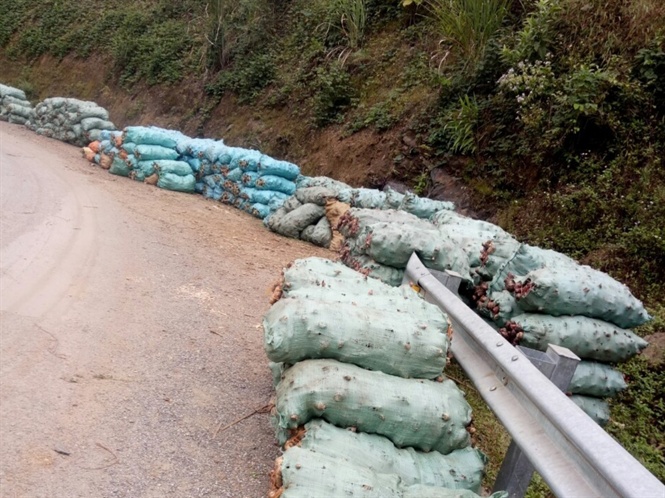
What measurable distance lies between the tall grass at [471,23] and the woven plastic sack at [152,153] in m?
5.78

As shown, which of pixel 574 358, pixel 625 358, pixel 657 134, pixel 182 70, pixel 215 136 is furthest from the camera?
pixel 182 70

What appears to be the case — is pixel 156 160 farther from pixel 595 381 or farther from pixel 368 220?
pixel 595 381

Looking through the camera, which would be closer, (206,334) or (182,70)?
(206,334)

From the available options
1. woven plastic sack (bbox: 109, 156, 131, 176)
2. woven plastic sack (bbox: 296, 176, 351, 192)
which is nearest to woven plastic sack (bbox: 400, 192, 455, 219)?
woven plastic sack (bbox: 296, 176, 351, 192)

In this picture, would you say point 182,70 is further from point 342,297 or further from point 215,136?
point 342,297

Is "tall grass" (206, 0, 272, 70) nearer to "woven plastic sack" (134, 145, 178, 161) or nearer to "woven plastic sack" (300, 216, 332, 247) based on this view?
"woven plastic sack" (134, 145, 178, 161)

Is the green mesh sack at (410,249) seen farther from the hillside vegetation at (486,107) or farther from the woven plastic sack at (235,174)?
the woven plastic sack at (235,174)

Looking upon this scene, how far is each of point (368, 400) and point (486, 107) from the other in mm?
8531

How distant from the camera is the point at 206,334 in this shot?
480 cm

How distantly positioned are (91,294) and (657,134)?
7.11 metres

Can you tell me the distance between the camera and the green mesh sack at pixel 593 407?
161 inches

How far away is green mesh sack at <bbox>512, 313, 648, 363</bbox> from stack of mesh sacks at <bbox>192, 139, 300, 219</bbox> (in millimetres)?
6920

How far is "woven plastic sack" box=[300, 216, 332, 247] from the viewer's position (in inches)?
363

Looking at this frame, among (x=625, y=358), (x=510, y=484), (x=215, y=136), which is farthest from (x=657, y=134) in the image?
(x=215, y=136)
